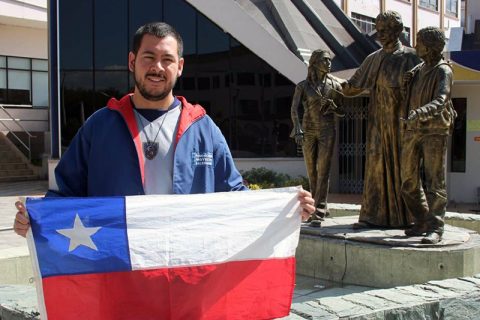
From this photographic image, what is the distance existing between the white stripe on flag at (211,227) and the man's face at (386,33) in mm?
3660

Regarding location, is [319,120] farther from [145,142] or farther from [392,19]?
[145,142]

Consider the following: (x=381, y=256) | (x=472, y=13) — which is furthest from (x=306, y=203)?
(x=472, y=13)

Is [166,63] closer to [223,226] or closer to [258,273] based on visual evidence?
[223,226]

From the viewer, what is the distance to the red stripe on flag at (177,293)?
294 centimetres

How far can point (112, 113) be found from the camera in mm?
3055

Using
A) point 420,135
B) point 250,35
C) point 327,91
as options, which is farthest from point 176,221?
point 250,35

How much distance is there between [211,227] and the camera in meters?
3.24

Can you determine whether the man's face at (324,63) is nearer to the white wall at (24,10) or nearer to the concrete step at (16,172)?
the concrete step at (16,172)

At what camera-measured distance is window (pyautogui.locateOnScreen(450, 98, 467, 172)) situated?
50.1ft

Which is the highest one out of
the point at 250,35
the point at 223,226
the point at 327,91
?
the point at 250,35

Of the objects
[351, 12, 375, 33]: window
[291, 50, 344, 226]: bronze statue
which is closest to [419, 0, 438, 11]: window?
[351, 12, 375, 33]: window

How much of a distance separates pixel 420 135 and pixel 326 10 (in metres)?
19.4

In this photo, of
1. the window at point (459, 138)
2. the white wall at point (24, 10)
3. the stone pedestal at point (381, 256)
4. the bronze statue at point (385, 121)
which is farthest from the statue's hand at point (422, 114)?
the white wall at point (24, 10)

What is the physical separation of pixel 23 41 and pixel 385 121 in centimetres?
2470
